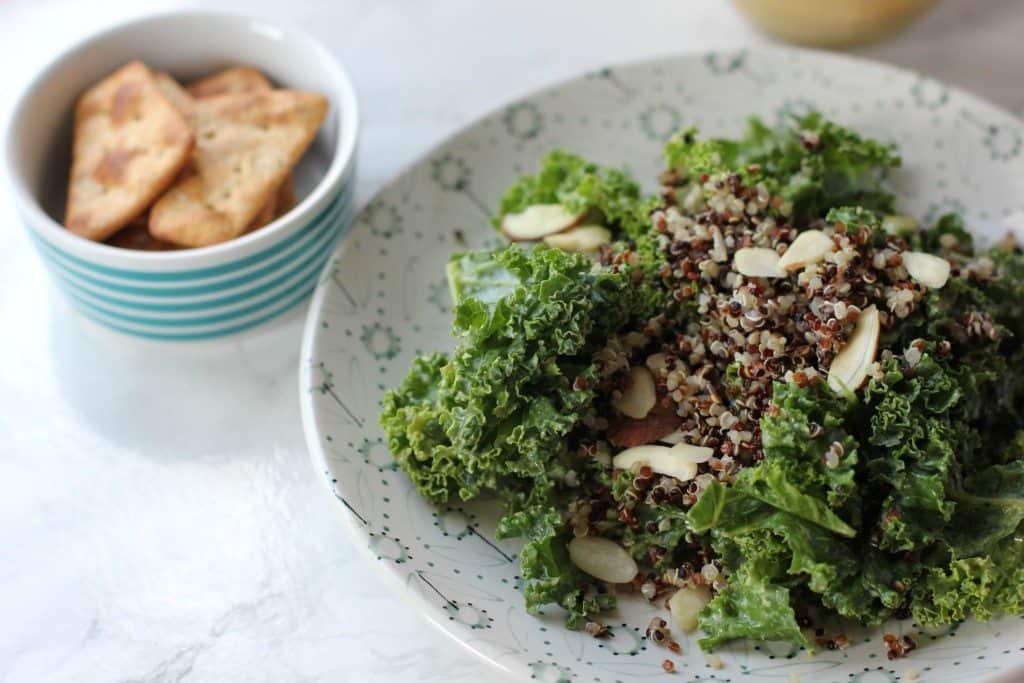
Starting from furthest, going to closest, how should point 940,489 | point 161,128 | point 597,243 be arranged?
point 161,128 → point 597,243 → point 940,489

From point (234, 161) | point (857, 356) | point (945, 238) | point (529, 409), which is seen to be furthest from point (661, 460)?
point (234, 161)

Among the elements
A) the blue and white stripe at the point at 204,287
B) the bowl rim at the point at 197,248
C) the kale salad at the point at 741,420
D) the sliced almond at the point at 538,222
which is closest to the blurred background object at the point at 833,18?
the kale salad at the point at 741,420

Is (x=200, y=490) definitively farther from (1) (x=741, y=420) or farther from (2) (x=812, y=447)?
(2) (x=812, y=447)

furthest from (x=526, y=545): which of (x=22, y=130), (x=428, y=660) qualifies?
(x=22, y=130)

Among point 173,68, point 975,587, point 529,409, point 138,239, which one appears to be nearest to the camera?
point 975,587

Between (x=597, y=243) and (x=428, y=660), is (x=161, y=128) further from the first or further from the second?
(x=428, y=660)

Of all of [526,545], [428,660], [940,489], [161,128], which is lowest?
[428,660]

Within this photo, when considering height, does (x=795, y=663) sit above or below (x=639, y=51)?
below
